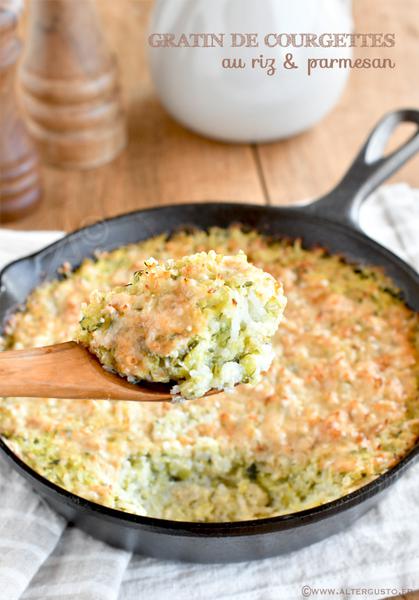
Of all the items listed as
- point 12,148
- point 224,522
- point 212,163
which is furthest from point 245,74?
point 224,522

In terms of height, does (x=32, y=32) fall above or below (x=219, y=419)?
above

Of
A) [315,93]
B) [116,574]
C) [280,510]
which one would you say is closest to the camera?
[116,574]

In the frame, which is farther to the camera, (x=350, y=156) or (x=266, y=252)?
(x=350, y=156)

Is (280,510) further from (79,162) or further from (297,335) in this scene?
(79,162)

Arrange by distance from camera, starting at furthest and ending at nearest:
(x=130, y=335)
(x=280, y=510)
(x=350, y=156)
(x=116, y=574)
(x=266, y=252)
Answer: (x=350, y=156) < (x=266, y=252) < (x=280, y=510) < (x=116, y=574) < (x=130, y=335)

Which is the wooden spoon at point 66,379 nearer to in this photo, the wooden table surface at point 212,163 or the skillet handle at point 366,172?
the skillet handle at point 366,172

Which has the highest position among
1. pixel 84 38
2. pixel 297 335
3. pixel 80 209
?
pixel 84 38

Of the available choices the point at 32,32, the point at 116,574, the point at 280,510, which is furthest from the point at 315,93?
the point at 116,574
